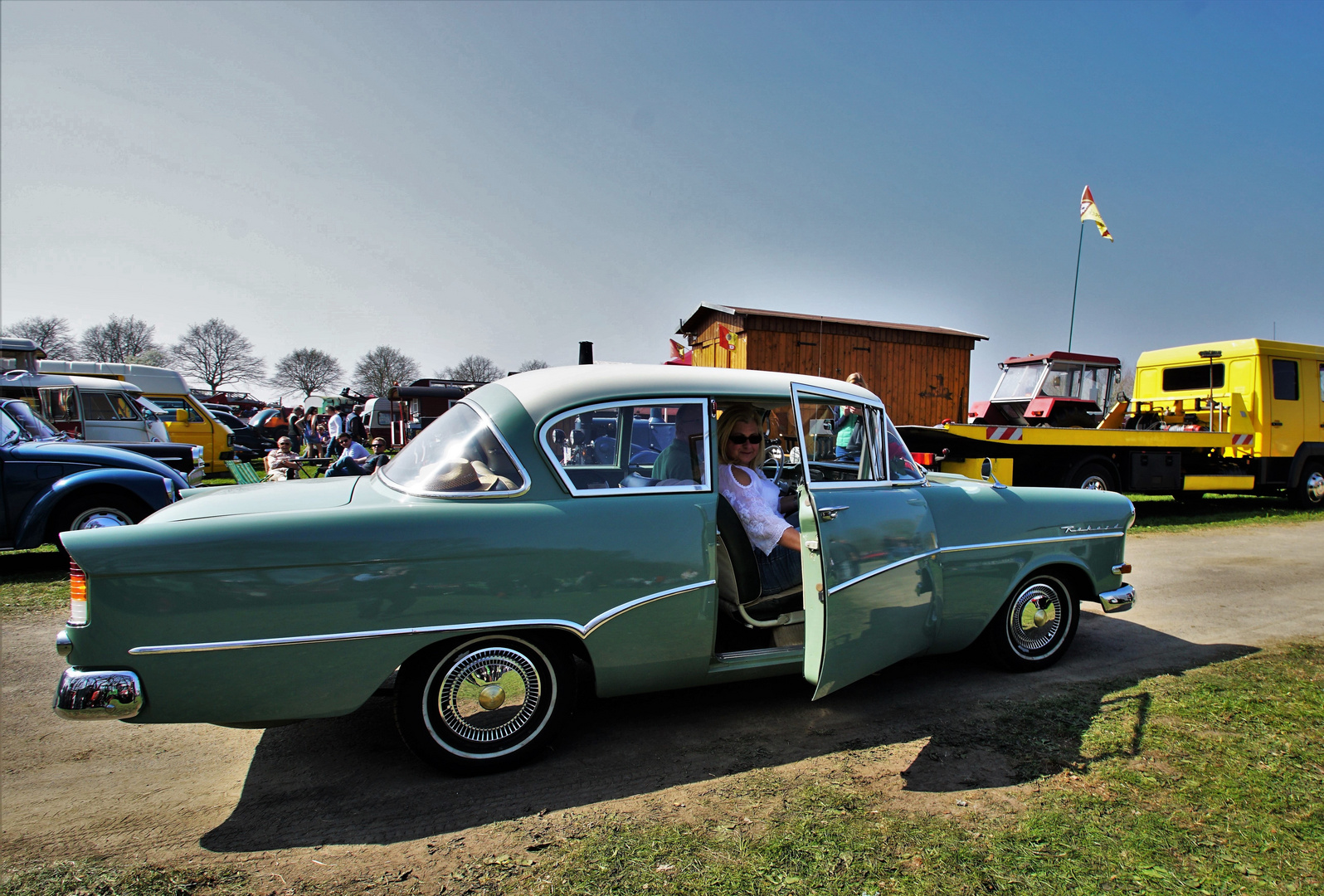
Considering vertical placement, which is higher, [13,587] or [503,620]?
[503,620]

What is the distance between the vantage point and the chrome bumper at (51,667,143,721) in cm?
247

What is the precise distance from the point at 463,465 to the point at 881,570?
2.08 m

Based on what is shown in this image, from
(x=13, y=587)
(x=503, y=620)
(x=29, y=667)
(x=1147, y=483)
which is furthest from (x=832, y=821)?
Answer: (x=1147, y=483)

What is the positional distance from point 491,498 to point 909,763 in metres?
2.21

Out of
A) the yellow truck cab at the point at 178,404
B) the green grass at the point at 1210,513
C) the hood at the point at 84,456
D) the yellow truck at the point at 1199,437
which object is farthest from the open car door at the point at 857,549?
the yellow truck cab at the point at 178,404

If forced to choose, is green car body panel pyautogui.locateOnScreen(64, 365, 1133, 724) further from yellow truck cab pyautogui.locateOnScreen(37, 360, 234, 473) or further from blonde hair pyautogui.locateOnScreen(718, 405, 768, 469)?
yellow truck cab pyautogui.locateOnScreen(37, 360, 234, 473)

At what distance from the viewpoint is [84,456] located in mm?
6906

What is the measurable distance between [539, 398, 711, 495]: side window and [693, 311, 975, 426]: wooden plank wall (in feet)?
37.1

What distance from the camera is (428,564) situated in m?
2.80

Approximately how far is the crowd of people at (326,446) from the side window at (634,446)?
226 cm

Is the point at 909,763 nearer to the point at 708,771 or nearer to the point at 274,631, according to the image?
the point at 708,771

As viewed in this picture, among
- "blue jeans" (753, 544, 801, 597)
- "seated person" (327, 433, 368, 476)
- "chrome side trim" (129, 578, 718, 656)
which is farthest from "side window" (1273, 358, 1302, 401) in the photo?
"seated person" (327, 433, 368, 476)

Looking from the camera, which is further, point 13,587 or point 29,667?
point 13,587

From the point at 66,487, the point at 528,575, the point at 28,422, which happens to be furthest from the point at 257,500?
the point at 28,422
